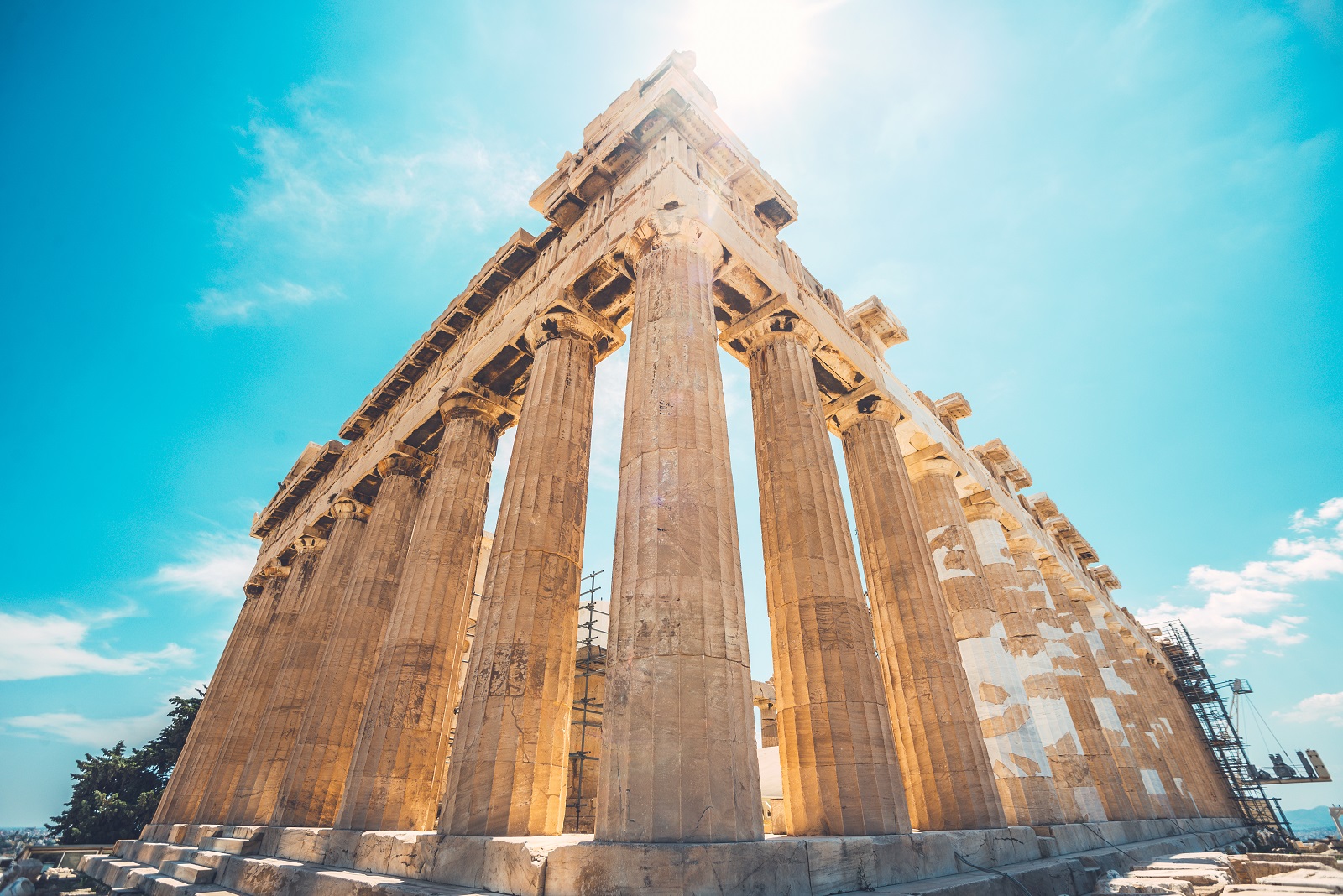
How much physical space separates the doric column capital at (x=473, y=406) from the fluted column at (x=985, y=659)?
1300 centimetres

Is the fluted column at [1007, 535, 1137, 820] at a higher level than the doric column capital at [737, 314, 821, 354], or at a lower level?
lower

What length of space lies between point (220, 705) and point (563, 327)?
67.1 ft

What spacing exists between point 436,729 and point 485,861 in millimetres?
5860

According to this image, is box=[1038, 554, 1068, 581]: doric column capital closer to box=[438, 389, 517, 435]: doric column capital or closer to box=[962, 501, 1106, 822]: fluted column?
box=[962, 501, 1106, 822]: fluted column

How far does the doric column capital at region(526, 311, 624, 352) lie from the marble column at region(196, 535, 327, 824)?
548 inches

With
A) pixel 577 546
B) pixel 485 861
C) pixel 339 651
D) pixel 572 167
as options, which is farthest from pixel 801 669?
pixel 572 167

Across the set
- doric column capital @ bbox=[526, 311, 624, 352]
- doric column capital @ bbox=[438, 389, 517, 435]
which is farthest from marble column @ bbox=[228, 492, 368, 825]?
doric column capital @ bbox=[526, 311, 624, 352]

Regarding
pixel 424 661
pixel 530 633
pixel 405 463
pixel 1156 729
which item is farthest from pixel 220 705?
pixel 1156 729

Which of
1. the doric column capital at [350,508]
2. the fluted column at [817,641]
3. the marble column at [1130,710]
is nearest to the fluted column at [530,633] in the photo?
the fluted column at [817,641]

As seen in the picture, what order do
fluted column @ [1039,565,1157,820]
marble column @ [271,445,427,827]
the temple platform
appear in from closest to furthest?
the temple platform, marble column @ [271,445,427,827], fluted column @ [1039,565,1157,820]

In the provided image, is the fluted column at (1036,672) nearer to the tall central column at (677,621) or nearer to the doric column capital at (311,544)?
the tall central column at (677,621)

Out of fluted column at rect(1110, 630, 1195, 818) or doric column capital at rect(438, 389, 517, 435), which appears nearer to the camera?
doric column capital at rect(438, 389, 517, 435)

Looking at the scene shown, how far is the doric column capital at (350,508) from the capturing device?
19.5 m

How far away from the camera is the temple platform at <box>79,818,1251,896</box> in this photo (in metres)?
5.10
